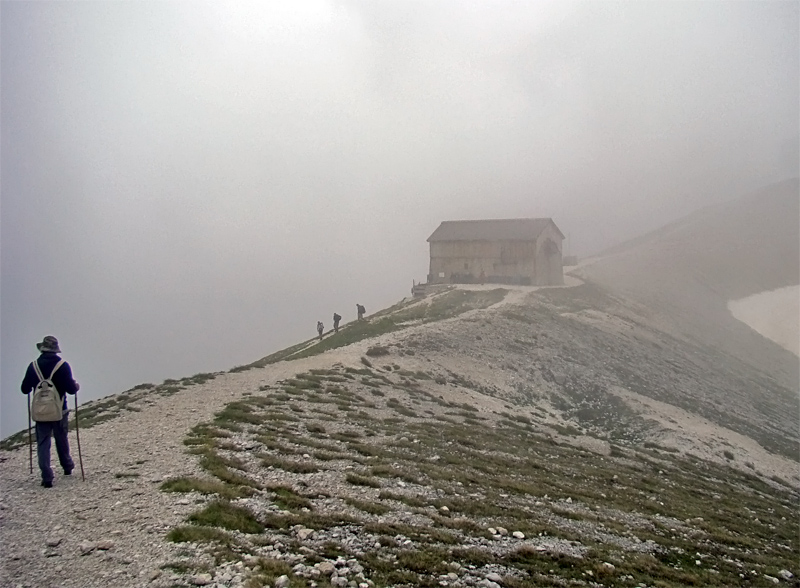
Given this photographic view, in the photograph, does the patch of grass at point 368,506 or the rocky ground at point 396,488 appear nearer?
the rocky ground at point 396,488

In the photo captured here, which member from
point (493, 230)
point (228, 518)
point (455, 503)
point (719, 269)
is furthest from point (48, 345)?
point (719, 269)

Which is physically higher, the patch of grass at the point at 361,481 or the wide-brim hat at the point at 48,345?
the wide-brim hat at the point at 48,345

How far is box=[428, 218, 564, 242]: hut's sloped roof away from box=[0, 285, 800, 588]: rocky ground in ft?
140

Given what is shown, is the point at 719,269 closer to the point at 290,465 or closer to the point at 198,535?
the point at 290,465

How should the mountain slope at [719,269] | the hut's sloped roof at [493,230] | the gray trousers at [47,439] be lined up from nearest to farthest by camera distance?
the gray trousers at [47,439] → the mountain slope at [719,269] → the hut's sloped roof at [493,230]

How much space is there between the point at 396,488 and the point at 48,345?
892 cm

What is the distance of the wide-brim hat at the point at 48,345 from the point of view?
12.4 meters

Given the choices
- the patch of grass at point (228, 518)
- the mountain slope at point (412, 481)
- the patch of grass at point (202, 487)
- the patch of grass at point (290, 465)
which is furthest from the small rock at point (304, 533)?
the patch of grass at point (290, 465)

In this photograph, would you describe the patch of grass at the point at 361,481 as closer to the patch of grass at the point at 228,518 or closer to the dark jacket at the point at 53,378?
the patch of grass at the point at 228,518

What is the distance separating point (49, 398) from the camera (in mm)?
12031

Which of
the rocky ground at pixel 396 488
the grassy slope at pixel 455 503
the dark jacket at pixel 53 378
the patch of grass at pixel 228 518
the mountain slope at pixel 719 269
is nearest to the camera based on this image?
the rocky ground at pixel 396 488

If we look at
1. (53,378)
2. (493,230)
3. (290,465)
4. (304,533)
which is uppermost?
(493,230)

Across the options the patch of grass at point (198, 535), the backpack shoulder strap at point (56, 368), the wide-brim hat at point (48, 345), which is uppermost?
the wide-brim hat at point (48, 345)

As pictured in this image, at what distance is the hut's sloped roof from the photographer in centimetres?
7731
